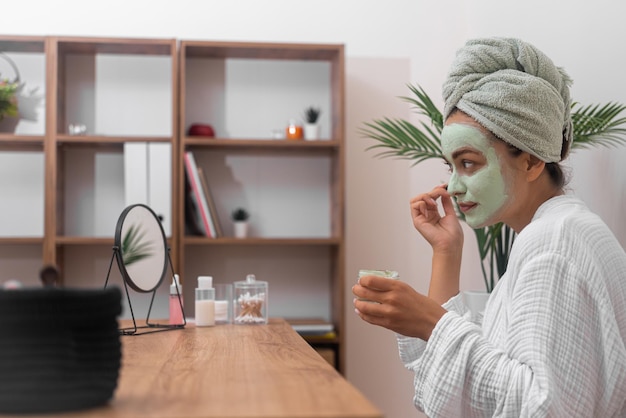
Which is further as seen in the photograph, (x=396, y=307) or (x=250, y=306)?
(x=250, y=306)

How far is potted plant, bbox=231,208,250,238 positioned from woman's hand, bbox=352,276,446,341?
2073 mm

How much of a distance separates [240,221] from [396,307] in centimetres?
215

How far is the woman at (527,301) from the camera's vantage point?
1409 millimetres

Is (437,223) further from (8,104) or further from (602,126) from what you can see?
(8,104)

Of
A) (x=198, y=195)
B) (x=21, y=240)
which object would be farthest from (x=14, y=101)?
(x=198, y=195)

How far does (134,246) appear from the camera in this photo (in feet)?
7.07

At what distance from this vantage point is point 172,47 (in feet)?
11.1

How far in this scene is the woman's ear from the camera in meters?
1.71

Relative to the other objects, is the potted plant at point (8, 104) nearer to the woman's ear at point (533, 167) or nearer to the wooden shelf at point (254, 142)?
the wooden shelf at point (254, 142)

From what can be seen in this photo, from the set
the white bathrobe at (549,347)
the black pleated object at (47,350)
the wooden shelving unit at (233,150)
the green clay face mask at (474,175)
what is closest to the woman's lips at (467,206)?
the green clay face mask at (474,175)

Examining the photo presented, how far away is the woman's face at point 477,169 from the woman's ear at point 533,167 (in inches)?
1.4

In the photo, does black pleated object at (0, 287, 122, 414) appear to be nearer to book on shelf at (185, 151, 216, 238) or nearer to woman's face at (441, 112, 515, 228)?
woman's face at (441, 112, 515, 228)

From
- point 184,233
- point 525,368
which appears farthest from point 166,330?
point 184,233

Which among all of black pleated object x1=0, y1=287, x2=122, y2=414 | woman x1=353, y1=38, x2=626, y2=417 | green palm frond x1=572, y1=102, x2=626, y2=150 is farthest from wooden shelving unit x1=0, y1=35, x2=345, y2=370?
black pleated object x1=0, y1=287, x2=122, y2=414
